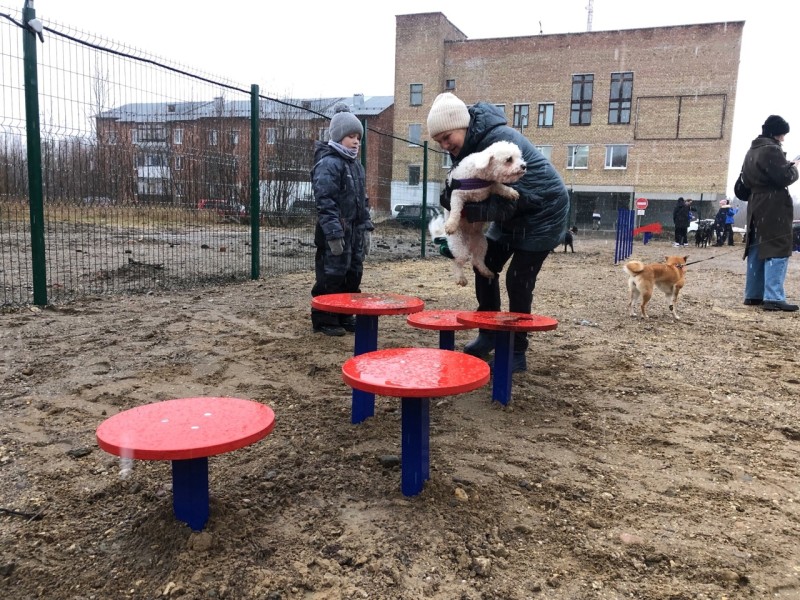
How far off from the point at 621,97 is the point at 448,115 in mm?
37514

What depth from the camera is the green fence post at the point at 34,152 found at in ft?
15.6

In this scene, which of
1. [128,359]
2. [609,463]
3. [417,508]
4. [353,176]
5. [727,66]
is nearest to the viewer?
[417,508]

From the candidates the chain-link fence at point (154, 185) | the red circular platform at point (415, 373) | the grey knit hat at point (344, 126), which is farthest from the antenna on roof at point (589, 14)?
the red circular platform at point (415, 373)

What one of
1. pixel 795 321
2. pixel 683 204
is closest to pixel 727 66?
pixel 683 204

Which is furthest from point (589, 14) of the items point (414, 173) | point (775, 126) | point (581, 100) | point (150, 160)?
point (150, 160)

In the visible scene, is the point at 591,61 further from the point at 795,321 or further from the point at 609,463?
the point at 609,463

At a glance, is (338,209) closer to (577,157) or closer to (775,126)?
(775,126)

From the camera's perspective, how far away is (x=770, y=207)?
6.44 m

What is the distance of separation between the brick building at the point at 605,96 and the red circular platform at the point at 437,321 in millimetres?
28469

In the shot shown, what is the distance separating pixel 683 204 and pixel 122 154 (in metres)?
19.8

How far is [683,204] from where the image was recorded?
20.8 m

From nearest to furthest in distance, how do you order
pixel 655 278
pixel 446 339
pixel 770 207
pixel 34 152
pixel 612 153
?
pixel 446 339 < pixel 34 152 < pixel 655 278 < pixel 770 207 < pixel 612 153

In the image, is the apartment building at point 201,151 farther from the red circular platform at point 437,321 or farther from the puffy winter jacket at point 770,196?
the puffy winter jacket at point 770,196

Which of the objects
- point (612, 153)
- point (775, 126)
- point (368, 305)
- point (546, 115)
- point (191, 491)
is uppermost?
point (546, 115)
